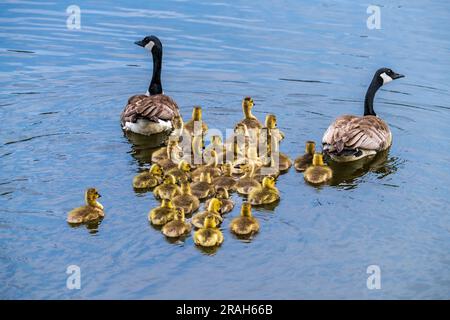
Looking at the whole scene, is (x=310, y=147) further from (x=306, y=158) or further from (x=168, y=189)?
(x=168, y=189)

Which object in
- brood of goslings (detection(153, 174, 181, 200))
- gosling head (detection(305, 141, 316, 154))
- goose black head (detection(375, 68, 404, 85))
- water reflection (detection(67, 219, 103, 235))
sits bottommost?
water reflection (detection(67, 219, 103, 235))

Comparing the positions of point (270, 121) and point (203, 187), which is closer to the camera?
point (203, 187)

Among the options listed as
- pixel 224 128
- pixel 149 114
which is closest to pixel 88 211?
pixel 149 114

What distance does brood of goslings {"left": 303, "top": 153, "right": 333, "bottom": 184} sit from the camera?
46.2 ft

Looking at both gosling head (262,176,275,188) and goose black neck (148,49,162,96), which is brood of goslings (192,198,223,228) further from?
goose black neck (148,49,162,96)

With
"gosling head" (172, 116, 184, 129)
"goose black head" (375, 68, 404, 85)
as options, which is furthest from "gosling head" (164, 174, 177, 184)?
"goose black head" (375, 68, 404, 85)

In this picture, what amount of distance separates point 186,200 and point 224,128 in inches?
157

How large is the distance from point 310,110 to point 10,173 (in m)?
6.69

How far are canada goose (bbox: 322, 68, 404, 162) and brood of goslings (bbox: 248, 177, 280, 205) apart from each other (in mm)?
2316

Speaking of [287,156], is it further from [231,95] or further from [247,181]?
[231,95]

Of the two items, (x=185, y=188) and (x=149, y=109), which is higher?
(x=149, y=109)

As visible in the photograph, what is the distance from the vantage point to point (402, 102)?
754 inches

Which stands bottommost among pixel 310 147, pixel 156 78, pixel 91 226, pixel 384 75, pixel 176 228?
Result: pixel 91 226

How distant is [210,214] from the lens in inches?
480
